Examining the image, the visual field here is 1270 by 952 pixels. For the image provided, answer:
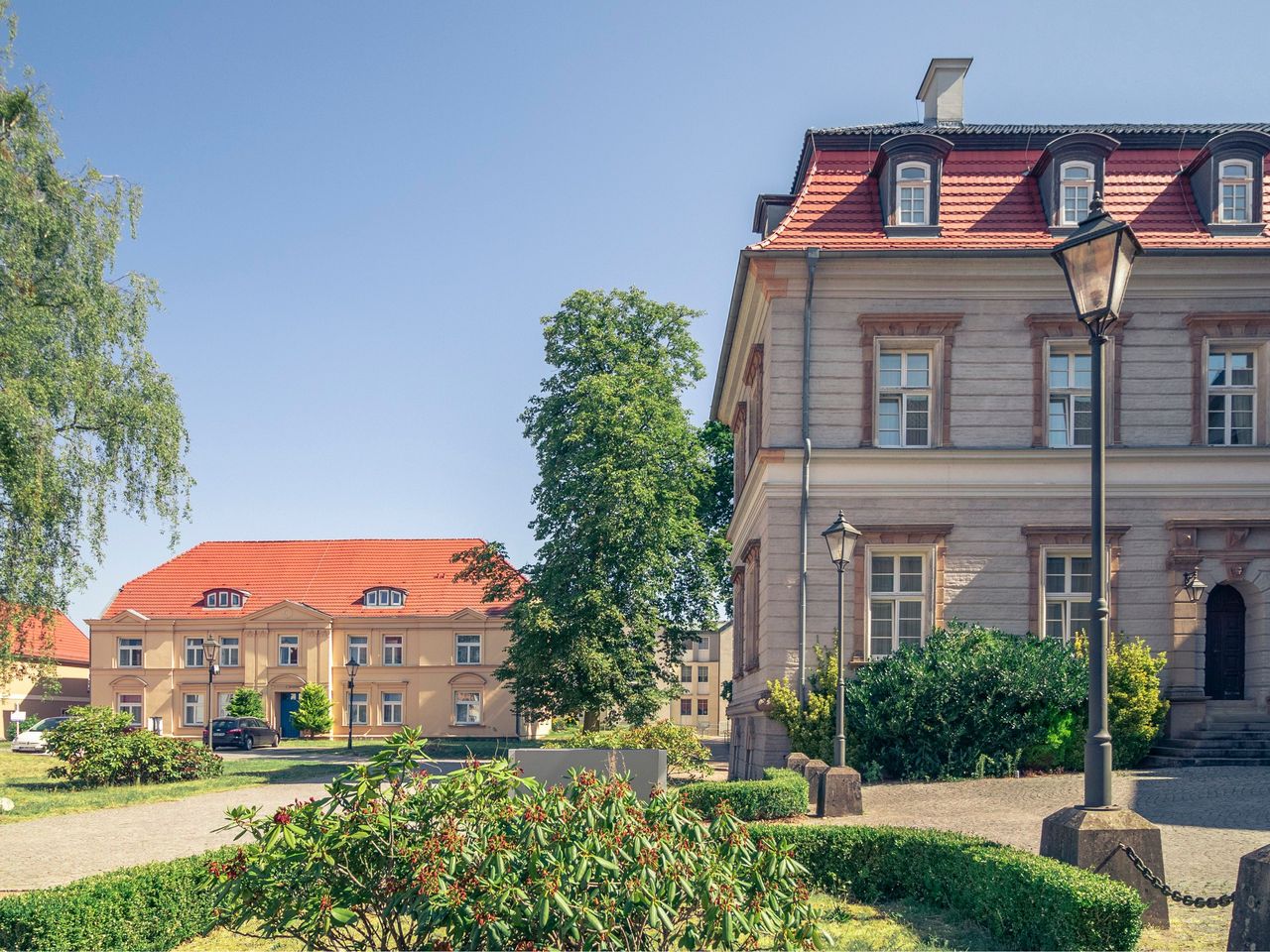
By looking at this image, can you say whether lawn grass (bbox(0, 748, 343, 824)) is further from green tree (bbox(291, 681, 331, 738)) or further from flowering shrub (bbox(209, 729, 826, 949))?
green tree (bbox(291, 681, 331, 738))

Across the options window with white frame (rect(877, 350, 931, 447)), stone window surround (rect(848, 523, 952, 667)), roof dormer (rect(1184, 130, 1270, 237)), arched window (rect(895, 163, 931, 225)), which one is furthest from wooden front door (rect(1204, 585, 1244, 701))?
arched window (rect(895, 163, 931, 225))

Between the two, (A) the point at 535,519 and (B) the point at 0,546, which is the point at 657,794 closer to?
(B) the point at 0,546

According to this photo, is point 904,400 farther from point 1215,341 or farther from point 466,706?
point 466,706

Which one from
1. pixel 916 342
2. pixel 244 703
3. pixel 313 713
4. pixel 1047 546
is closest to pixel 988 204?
pixel 916 342

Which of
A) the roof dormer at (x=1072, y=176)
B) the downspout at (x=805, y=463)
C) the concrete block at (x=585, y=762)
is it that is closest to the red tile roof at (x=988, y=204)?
the roof dormer at (x=1072, y=176)

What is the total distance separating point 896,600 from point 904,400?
369 centimetres

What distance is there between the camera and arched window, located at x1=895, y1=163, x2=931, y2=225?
73.4ft

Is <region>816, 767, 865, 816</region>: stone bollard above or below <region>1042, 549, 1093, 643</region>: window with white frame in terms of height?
below

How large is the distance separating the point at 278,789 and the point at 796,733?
11143mm

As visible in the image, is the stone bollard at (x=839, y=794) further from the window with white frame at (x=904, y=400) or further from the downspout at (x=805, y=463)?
the window with white frame at (x=904, y=400)

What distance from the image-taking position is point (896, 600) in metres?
21.5

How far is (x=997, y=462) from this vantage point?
21469 mm

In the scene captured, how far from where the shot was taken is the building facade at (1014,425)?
69.7 feet

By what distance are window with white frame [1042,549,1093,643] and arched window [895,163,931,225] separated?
6.71 m
